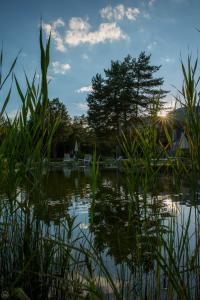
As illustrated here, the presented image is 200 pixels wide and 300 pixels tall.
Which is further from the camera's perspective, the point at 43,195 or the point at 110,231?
the point at 110,231

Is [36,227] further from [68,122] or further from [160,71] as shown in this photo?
[68,122]

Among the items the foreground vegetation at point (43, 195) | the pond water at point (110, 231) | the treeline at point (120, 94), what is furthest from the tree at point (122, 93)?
the foreground vegetation at point (43, 195)

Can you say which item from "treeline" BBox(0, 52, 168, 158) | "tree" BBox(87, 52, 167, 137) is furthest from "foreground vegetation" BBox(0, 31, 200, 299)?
"tree" BBox(87, 52, 167, 137)

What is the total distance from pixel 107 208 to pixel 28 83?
3.34 meters

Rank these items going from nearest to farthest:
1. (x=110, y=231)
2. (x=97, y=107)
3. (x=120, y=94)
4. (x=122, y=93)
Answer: (x=110, y=231)
(x=122, y=93)
(x=120, y=94)
(x=97, y=107)

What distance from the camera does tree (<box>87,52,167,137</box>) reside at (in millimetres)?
24000

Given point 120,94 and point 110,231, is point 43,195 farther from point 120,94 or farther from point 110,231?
point 120,94

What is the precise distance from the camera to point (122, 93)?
24266 mm

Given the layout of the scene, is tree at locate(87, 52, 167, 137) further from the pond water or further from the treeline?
the pond water

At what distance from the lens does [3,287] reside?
1214 mm

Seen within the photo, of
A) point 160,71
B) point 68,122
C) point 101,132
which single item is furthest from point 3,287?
point 68,122

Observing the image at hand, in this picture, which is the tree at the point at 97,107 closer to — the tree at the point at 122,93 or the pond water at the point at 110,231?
the tree at the point at 122,93

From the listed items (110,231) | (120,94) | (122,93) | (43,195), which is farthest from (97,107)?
(43,195)

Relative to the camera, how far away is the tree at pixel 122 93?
24.0 metres
